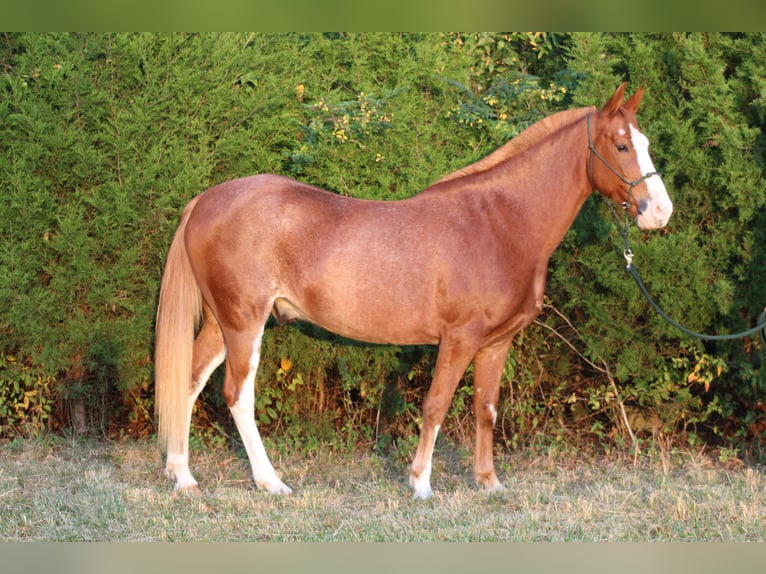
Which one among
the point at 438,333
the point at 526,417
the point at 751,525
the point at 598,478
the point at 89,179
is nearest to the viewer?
the point at 751,525

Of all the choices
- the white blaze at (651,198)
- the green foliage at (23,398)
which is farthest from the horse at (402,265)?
the green foliage at (23,398)

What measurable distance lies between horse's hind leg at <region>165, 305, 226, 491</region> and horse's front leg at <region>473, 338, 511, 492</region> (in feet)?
5.51

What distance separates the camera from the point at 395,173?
6473 mm

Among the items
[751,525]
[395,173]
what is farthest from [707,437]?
[395,173]

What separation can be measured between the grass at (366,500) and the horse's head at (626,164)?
1.63 m

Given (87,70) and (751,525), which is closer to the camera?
(751,525)

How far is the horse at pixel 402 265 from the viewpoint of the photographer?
5.22 m

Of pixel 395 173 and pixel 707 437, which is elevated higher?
pixel 395 173

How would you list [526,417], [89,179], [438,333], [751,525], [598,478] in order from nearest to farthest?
[751,525] < [438,333] < [598,478] < [89,179] < [526,417]

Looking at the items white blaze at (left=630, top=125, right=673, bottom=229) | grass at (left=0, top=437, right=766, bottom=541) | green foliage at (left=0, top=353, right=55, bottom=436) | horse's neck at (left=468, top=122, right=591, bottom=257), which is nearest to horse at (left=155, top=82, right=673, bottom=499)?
horse's neck at (left=468, top=122, right=591, bottom=257)

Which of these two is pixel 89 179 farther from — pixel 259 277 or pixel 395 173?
pixel 395 173

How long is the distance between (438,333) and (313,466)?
1551 millimetres

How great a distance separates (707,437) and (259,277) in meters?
3.64

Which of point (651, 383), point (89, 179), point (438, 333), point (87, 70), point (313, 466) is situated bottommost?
point (313, 466)
